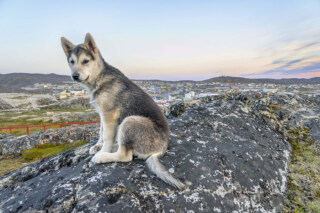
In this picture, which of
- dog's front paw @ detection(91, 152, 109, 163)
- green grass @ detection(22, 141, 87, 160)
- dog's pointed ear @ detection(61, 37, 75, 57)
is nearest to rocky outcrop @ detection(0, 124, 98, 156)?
green grass @ detection(22, 141, 87, 160)

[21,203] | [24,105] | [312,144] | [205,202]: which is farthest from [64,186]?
[24,105]

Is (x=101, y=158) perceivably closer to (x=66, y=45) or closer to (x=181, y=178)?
(x=181, y=178)

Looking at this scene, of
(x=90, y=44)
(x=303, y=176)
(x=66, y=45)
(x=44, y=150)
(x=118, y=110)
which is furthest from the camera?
(x=44, y=150)

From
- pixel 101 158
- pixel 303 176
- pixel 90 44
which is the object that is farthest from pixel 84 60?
pixel 303 176

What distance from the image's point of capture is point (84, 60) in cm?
510

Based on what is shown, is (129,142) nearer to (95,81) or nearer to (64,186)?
(64,186)

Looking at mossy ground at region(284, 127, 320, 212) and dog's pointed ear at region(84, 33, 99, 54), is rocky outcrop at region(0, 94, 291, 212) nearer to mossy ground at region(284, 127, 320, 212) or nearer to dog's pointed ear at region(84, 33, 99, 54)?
mossy ground at region(284, 127, 320, 212)

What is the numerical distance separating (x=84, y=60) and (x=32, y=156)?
1308 centimetres

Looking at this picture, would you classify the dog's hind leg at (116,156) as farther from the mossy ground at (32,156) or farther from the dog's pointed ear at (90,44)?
the mossy ground at (32,156)

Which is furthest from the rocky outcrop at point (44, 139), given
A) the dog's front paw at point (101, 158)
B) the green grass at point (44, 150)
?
the dog's front paw at point (101, 158)

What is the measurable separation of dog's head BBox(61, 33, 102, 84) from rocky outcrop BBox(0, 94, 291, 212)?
2.25 metres

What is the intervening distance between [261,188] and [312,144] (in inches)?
169

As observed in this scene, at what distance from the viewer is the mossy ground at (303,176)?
149 inches

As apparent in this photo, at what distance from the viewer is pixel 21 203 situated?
3156 millimetres
